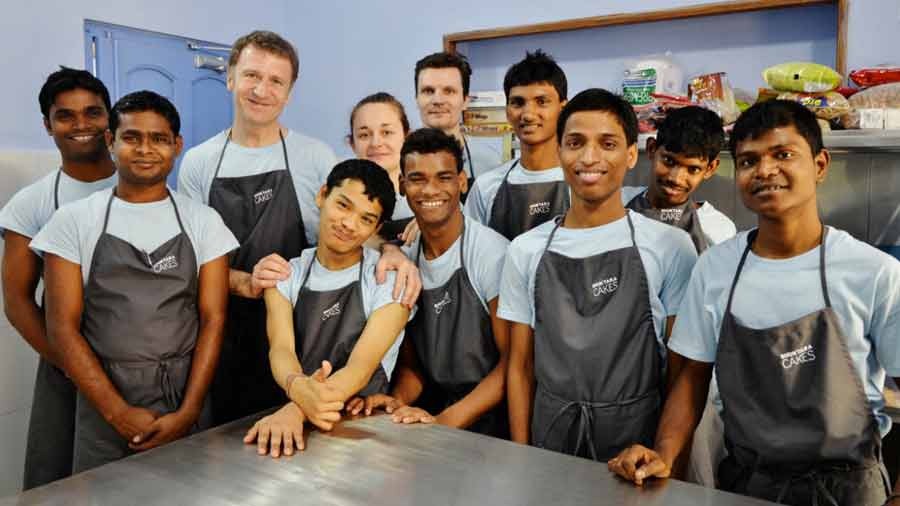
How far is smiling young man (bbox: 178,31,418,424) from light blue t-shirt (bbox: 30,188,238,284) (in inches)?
9.5

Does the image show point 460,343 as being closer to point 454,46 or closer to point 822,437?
point 822,437

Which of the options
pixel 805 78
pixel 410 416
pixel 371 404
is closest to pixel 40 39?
pixel 371 404

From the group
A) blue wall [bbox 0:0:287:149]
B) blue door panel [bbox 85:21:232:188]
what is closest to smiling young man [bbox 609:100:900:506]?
blue wall [bbox 0:0:287:149]

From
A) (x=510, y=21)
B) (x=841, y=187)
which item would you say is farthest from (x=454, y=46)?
(x=841, y=187)

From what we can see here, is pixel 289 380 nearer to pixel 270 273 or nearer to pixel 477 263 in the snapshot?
pixel 270 273

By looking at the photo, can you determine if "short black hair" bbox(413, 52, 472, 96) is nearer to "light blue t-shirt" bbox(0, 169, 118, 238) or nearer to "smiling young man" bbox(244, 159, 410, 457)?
"smiling young man" bbox(244, 159, 410, 457)

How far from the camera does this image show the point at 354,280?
5.64ft

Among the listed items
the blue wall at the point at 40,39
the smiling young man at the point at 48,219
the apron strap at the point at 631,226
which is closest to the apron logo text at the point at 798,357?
the apron strap at the point at 631,226

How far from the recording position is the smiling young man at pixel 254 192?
6.95 ft

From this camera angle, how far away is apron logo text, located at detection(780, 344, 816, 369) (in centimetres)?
124

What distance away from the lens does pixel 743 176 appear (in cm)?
133

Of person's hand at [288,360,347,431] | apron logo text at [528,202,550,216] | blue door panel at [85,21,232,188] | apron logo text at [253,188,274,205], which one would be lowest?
person's hand at [288,360,347,431]

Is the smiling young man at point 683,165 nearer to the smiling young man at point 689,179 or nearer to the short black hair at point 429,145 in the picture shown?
the smiling young man at point 689,179

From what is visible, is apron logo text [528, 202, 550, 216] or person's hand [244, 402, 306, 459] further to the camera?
apron logo text [528, 202, 550, 216]
